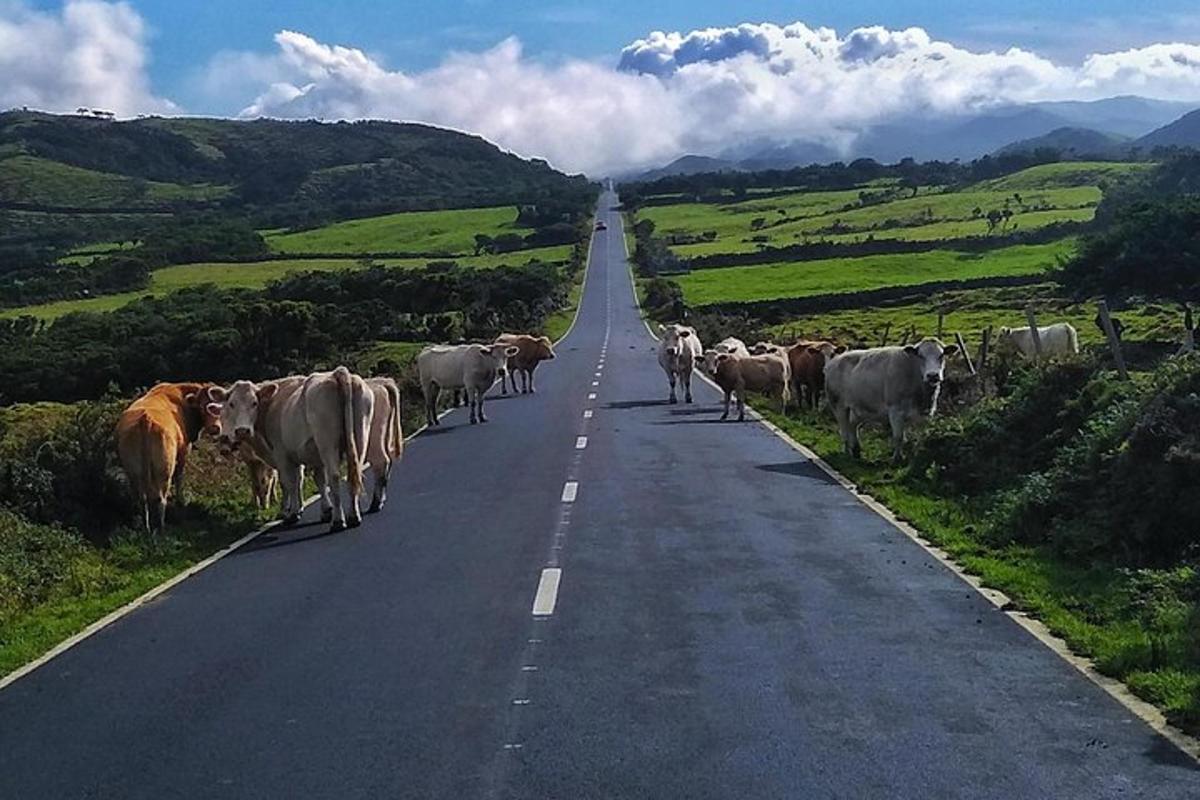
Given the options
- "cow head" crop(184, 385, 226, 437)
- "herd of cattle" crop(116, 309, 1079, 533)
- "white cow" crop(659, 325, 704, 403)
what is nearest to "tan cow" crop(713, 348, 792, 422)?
"white cow" crop(659, 325, 704, 403)

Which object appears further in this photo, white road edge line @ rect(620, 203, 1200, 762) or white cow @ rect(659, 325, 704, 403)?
white cow @ rect(659, 325, 704, 403)

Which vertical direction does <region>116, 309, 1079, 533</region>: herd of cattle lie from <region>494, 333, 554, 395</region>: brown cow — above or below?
above

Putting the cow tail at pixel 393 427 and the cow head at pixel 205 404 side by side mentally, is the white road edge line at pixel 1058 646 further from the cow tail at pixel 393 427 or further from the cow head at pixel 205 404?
the cow head at pixel 205 404

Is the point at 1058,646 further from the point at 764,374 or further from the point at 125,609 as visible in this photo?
the point at 764,374

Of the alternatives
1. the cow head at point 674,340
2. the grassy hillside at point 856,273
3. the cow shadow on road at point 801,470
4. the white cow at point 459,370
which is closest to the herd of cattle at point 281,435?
Result: the cow shadow on road at point 801,470

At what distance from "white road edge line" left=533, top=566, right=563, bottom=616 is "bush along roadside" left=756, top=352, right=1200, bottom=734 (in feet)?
13.1

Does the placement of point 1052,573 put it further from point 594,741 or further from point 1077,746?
point 594,741

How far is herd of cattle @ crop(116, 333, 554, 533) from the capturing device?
1698cm

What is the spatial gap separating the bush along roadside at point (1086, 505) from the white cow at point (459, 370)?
44.1ft

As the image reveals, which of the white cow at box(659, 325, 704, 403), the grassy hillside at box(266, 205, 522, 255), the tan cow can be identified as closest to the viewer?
the tan cow

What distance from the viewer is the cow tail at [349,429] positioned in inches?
667

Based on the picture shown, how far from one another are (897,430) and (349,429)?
964 centimetres

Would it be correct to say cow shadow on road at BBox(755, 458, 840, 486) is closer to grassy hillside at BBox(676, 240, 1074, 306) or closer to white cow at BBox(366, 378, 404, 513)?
white cow at BBox(366, 378, 404, 513)

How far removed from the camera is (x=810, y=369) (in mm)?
33906
